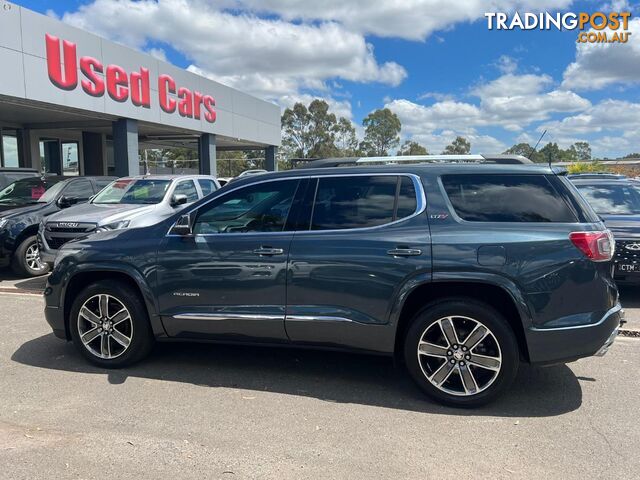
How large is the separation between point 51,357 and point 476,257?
407 cm

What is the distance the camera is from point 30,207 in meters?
9.48

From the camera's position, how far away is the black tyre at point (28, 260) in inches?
354

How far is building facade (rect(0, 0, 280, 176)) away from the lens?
48.3 feet

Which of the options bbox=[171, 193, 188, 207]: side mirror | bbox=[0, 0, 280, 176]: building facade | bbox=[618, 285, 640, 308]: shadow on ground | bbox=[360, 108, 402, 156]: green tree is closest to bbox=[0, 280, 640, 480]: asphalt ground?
bbox=[618, 285, 640, 308]: shadow on ground

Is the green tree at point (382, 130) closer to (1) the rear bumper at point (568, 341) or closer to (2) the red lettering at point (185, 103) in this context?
(2) the red lettering at point (185, 103)

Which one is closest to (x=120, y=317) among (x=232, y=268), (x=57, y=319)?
(x=57, y=319)

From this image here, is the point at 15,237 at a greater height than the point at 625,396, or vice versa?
the point at 15,237

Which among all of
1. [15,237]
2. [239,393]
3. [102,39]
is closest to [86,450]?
[239,393]

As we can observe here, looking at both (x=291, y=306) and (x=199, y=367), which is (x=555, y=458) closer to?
(x=291, y=306)

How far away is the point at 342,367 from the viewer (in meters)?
4.82

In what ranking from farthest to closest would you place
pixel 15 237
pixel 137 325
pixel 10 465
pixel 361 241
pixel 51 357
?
pixel 15 237
pixel 51 357
pixel 137 325
pixel 361 241
pixel 10 465

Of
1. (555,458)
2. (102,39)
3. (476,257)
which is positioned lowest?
(555,458)

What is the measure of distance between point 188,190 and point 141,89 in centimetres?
1122

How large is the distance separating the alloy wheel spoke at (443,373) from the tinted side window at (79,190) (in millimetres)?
8527
